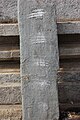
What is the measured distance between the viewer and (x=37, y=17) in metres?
1.94

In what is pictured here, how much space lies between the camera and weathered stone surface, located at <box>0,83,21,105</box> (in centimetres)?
210

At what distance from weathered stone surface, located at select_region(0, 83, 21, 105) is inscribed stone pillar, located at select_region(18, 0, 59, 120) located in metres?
0.17

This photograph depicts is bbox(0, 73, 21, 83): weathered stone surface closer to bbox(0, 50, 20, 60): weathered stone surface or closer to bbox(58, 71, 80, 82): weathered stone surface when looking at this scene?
bbox(0, 50, 20, 60): weathered stone surface

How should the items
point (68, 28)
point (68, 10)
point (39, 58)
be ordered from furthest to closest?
point (68, 10)
point (68, 28)
point (39, 58)

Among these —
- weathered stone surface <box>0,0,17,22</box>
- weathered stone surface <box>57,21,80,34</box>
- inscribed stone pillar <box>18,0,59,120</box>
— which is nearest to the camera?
inscribed stone pillar <box>18,0,59,120</box>

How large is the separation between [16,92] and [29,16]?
64 cm

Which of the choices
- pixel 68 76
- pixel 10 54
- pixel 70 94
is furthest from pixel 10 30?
pixel 70 94

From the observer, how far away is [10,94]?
6.89 feet

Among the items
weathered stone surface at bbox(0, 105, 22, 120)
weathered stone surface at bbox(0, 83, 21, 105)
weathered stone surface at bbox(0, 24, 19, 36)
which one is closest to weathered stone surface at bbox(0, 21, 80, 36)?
weathered stone surface at bbox(0, 24, 19, 36)

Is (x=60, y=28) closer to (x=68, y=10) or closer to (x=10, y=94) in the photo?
(x=68, y=10)

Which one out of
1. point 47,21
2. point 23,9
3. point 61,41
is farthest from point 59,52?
point 23,9

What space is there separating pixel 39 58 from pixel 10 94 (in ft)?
1.37

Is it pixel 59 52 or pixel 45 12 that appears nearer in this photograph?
pixel 45 12

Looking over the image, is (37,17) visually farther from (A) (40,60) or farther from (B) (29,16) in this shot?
(A) (40,60)
